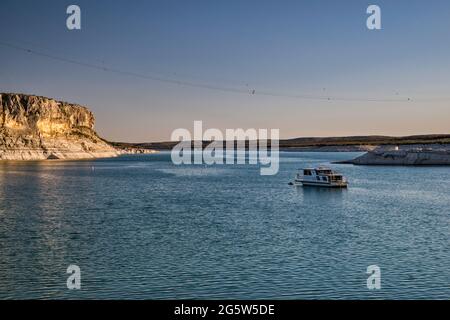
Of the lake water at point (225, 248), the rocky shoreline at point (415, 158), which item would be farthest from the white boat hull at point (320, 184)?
the rocky shoreline at point (415, 158)

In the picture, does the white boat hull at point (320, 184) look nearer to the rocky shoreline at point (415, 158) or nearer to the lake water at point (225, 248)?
the lake water at point (225, 248)

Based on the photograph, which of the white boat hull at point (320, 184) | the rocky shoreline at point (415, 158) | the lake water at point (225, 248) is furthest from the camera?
the rocky shoreline at point (415, 158)

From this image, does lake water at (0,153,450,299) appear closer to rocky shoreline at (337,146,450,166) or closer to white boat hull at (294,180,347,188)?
white boat hull at (294,180,347,188)

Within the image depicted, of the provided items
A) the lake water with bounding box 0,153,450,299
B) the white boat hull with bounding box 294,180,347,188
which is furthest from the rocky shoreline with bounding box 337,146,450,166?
the lake water with bounding box 0,153,450,299

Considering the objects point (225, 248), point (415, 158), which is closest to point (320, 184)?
point (225, 248)

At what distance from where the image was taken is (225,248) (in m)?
27.5

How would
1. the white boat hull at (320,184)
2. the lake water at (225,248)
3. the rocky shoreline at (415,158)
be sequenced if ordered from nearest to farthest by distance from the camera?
the lake water at (225,248)
the white boat hull at (320,184)
the rocky shoreline at (415,158)

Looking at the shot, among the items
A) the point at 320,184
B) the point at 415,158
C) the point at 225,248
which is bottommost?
the point at 225,248

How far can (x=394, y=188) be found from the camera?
66375 millimetres

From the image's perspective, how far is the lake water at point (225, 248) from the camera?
65.8ft

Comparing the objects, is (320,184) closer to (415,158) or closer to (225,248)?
(225,248)

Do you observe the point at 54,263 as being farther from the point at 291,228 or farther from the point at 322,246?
the point at 291,228
